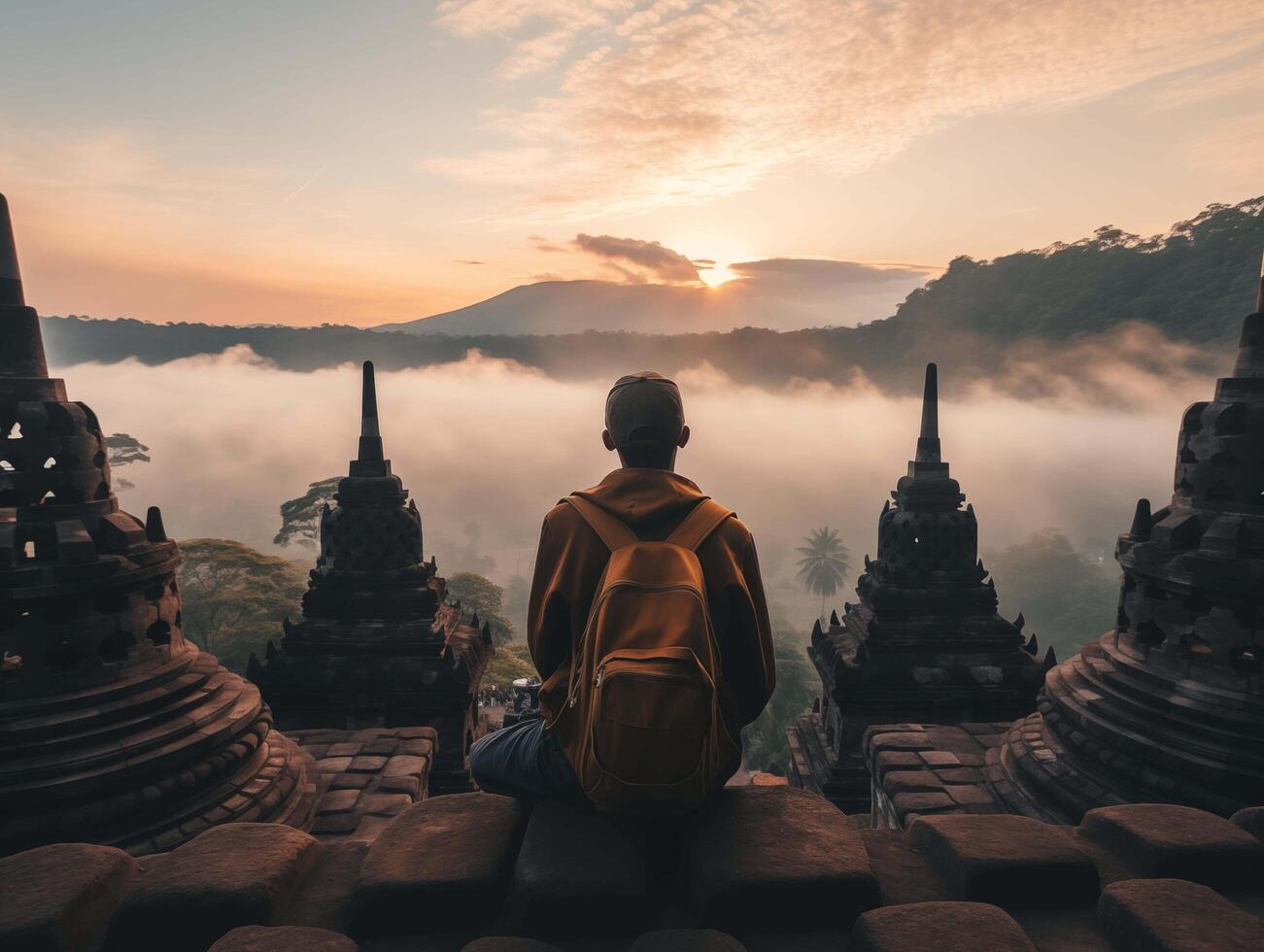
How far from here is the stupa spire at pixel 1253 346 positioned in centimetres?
569

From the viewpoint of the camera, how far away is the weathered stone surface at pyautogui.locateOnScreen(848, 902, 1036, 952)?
234 centimetres

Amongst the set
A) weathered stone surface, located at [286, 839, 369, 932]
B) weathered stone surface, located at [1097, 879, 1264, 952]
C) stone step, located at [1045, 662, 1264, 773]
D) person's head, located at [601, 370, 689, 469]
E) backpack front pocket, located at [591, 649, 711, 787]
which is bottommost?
stone step, located at [1045, 662, 1264, 773]

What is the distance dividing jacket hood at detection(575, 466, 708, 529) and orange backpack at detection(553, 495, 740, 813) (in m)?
0.11

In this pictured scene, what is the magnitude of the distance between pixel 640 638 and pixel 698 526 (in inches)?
24.0

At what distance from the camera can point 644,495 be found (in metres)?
3.19

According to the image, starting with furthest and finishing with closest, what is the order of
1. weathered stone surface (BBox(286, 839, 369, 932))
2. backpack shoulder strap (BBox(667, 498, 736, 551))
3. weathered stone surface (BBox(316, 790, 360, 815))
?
weathered stone surface (BBox(316, 790, 360, 815)) < backpack shoulder strap (BBox(667, 498, 736, 551)) < weathered stone surface (BBox(286, 839, 369, 932))

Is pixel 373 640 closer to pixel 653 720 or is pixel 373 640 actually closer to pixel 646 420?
pixel 646 420

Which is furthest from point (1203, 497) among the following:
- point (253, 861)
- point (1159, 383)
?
point (1159, 383)

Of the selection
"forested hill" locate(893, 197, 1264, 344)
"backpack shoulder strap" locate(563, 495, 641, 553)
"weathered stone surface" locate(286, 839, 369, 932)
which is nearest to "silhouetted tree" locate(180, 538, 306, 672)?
"weathered stone surface" locate(286, 839, 369, 932)

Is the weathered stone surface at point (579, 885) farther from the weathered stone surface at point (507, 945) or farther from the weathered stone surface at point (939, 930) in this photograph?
the weathered stone surface at point (939, 930)

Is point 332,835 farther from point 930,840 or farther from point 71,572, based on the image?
point 930,840

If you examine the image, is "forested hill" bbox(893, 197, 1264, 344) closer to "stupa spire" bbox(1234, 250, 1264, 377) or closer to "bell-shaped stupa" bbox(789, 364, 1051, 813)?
"bell-shaped stupa" bbox(789, 364, 1051, 813)

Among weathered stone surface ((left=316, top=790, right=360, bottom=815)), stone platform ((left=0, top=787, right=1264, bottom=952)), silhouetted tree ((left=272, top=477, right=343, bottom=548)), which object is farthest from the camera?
silhouetted tree ((left=272, top=477, right=343, bottom=548))

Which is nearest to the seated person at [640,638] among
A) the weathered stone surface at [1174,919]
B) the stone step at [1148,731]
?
the weathered stone surface at [1174,919]
